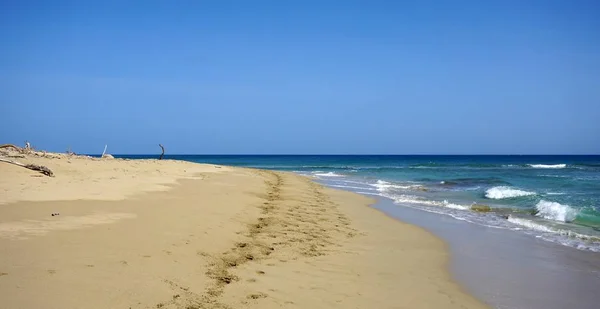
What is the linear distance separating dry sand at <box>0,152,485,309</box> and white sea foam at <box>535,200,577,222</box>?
508cm

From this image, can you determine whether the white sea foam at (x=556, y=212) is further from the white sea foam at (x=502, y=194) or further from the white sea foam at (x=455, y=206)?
the white sea foam at (x=502, y=194)

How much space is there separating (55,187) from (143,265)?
7.94 m

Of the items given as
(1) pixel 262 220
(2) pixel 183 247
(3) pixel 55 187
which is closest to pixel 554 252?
(1) pixel 262 220

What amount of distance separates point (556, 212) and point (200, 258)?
433 inches

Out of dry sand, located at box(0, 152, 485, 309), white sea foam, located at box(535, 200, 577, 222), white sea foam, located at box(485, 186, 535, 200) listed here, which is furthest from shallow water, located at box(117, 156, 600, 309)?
white sea foam, located at box(485, 186, 535, 200)

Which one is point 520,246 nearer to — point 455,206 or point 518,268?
point 518,268

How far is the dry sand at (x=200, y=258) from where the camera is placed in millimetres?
4031

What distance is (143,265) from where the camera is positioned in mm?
4773

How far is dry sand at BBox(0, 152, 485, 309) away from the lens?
13.2 feet

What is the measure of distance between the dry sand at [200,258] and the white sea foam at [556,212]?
508cm

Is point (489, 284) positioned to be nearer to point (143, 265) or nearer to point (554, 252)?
point (554, 252)

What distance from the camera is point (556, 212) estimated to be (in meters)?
A: 12.0

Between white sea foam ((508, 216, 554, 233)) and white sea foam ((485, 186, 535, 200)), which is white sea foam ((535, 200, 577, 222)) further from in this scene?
white sea foam ((485, 186, 535, 200))

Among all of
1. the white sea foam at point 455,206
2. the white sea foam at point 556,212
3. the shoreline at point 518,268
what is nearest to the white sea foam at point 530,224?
the shoreline at point 518,268
